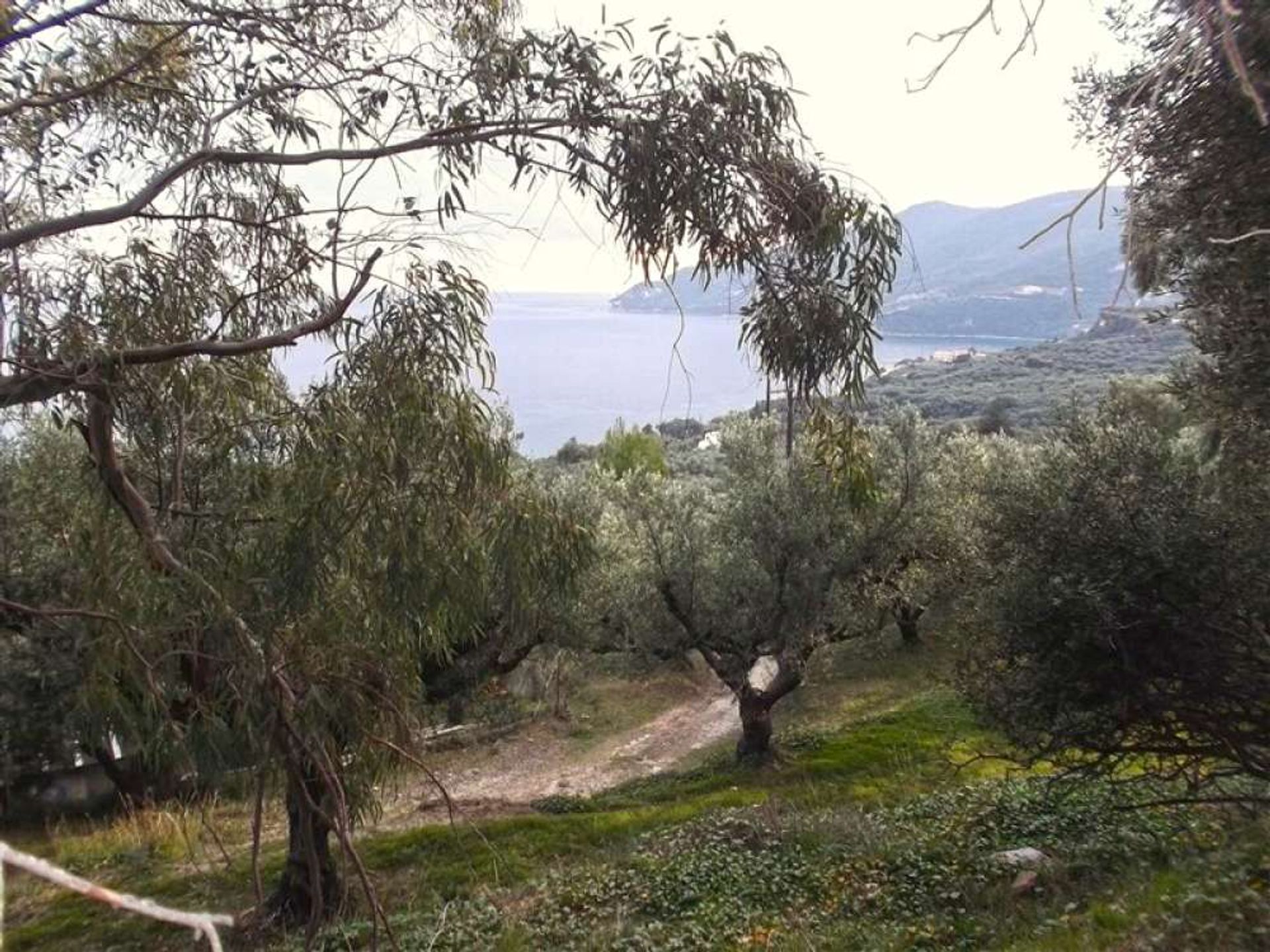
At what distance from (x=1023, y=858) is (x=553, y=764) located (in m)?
9.90

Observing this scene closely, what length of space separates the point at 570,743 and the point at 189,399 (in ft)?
44.3

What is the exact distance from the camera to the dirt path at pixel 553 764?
12.8 metres

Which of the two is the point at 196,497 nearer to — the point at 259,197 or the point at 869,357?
the point at 259,197

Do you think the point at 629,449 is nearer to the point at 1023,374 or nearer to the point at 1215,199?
the point at 1215,199

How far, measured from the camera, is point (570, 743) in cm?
1678

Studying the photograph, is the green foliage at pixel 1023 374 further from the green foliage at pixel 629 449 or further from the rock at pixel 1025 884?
the rock at pixel 1025 884

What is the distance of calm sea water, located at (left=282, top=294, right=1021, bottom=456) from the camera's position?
414 cm

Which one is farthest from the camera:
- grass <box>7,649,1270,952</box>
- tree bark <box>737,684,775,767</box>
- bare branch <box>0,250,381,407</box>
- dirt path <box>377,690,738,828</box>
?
tree bark <box>737,684,775,767</box>

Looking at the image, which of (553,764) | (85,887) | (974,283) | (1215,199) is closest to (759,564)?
(553,764)

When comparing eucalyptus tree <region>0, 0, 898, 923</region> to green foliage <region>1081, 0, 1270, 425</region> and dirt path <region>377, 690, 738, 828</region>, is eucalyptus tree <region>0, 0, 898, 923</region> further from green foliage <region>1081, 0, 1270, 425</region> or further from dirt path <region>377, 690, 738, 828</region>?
dirt path <region>377, 690, 738, 828</region>

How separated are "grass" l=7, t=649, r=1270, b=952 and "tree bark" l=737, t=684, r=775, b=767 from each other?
15.6 inches

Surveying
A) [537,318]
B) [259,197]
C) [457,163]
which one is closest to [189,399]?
[259,197]

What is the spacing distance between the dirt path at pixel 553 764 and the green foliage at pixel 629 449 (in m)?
12.7

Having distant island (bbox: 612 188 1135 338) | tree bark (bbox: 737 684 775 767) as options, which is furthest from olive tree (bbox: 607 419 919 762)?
distant island (bbox: 612 188 1135 338)
